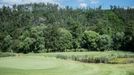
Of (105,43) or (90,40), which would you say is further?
(90,40)

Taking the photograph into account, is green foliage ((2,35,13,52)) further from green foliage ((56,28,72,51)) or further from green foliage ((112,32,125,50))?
green foliage ((112,32,125,50))

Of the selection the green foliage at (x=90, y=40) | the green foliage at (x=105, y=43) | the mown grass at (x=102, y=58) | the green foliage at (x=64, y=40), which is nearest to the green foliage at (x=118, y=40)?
the green foliage at (x=105, y=43)

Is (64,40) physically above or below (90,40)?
above

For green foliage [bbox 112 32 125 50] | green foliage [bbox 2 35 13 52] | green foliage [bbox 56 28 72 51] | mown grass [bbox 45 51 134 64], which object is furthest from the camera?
green foliage [bbox 2 35 13 52]

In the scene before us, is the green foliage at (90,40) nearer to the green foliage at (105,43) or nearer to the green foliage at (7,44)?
the green foliage at (105,43)

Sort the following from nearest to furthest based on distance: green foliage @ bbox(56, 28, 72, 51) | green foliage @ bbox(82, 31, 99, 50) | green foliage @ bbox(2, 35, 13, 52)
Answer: green foliage @ bbox(82, 31, 99, 50)
green foliage @ bbox(56, 28, 72, 51)
green foliage @ bbox(2, 35, 13, 52)

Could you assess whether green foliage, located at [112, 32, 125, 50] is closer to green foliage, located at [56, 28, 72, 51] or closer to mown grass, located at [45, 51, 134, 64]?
green foliage, located at [56, 28, 72, 51]

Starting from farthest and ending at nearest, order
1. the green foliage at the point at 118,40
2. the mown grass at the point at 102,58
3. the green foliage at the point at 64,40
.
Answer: the green foliage at the point at 64,40 → the green foliage at the point at 118,40 → the mown grass at the point at 102,58

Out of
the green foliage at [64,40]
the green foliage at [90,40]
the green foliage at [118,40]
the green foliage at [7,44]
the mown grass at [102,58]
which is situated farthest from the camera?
the green foliage at [7,44]

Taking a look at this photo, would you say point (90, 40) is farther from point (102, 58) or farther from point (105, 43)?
point (102, 58)

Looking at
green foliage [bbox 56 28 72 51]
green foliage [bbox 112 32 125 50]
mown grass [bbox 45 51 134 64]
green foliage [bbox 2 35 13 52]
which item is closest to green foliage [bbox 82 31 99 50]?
green foliage [bbox 56 28 72 51]

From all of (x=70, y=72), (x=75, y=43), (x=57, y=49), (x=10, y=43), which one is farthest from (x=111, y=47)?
(x=70, y=72)

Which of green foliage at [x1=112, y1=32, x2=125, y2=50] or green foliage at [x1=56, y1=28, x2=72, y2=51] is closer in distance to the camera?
green foliage at [x1=112, y1=32, x2=125, y2=50]

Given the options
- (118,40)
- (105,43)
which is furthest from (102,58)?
(118,40)
